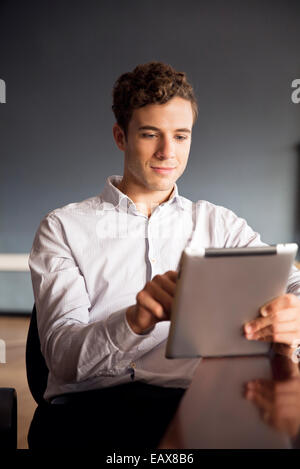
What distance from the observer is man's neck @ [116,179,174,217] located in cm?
153

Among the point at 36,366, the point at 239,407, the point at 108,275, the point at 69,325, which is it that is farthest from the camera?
the point at 108,275

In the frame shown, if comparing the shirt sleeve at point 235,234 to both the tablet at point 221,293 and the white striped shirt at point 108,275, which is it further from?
the tablet at point 221,293

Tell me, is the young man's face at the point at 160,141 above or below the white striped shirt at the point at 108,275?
above

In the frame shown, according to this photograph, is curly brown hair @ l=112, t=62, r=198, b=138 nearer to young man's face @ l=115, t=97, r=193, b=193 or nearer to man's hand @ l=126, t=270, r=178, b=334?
young man's face @ l=115, t=97, r=193, b=193

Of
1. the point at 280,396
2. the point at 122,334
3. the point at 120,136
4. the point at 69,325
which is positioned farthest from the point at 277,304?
the point at 120,136

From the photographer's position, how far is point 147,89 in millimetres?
1434

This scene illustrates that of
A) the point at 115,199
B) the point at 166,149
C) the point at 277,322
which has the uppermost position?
the point at 166,149

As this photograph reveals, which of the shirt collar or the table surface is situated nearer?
the table surface

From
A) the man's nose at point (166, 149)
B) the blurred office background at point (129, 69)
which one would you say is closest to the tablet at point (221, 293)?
the man's nose at point (166, 149)

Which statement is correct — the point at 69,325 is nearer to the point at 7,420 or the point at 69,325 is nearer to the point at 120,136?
the point at 7,420

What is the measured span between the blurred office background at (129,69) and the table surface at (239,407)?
377cm

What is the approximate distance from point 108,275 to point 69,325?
0.28m

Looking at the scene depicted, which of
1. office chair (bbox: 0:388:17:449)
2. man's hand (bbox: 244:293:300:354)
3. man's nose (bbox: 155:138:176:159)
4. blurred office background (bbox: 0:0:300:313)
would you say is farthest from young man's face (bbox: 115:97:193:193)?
blurred office background (bbox: 0:0:300:313)

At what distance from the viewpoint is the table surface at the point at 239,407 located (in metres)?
0.58
